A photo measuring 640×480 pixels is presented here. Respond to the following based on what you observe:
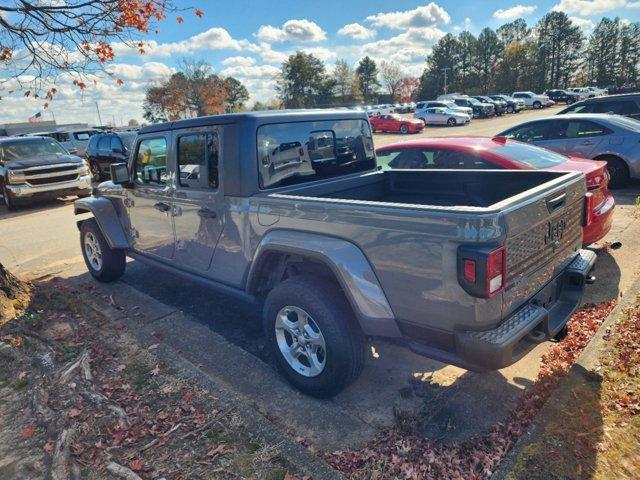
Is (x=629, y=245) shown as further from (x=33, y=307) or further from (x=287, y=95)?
(x=287, y=95)

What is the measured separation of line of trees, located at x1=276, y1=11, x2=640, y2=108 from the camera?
249 ft

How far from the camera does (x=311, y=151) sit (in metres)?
3.97

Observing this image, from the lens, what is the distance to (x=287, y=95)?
271ft

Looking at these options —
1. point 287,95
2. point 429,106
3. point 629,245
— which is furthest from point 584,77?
point 629,245

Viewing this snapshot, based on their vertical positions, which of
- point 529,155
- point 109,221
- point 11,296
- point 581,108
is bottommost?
point 11,296

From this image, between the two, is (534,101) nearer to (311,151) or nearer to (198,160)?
(311,151)

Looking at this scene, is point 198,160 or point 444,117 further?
point 444,117

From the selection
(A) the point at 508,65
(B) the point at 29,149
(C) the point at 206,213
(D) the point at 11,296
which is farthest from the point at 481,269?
(A) the point at 508,65

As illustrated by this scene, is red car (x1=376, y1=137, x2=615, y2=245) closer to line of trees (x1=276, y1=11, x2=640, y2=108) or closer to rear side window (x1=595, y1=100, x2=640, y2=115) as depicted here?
rear side window (x1=595, y1=100, x2=640, y2=115)

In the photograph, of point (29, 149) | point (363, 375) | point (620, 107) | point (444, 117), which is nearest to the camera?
point (363, 375)

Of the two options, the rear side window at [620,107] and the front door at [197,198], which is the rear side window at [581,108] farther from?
the front door at [197,198]

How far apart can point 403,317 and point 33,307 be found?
14.6 feet

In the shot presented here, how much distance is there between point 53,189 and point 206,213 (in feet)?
33.4

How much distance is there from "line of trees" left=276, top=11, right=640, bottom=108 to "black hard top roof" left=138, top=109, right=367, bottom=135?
70956 mm
